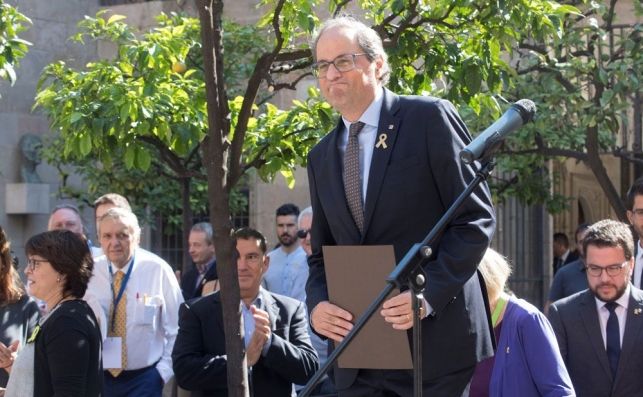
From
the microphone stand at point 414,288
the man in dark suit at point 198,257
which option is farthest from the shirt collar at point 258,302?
the microphone stand at point 414,288

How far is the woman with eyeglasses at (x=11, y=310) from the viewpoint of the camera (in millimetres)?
7048

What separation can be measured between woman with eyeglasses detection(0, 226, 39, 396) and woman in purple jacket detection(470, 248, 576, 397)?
2.94 metres

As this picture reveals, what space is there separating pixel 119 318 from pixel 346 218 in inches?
146

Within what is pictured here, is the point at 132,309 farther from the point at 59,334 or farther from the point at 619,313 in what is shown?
the point at 619,313

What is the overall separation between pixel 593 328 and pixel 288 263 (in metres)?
3.79

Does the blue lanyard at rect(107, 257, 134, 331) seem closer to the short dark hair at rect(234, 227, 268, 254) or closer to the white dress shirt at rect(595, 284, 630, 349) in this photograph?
the short dark hair at rect(234, 227, 268, 254)

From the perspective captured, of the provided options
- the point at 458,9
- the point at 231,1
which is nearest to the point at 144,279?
the point at 458,9

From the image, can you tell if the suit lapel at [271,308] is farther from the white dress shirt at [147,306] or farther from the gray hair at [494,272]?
Answer: the gray hair at [494,272]

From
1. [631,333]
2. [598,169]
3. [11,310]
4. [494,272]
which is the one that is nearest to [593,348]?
[631,333]

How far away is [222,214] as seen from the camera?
5789 millimetres

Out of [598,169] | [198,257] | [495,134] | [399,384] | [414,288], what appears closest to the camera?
[414,288]

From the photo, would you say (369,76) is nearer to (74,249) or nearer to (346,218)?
(346,218)

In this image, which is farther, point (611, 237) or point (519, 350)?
point (611, 237)

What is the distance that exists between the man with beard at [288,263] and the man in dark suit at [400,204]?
16.5 ft
